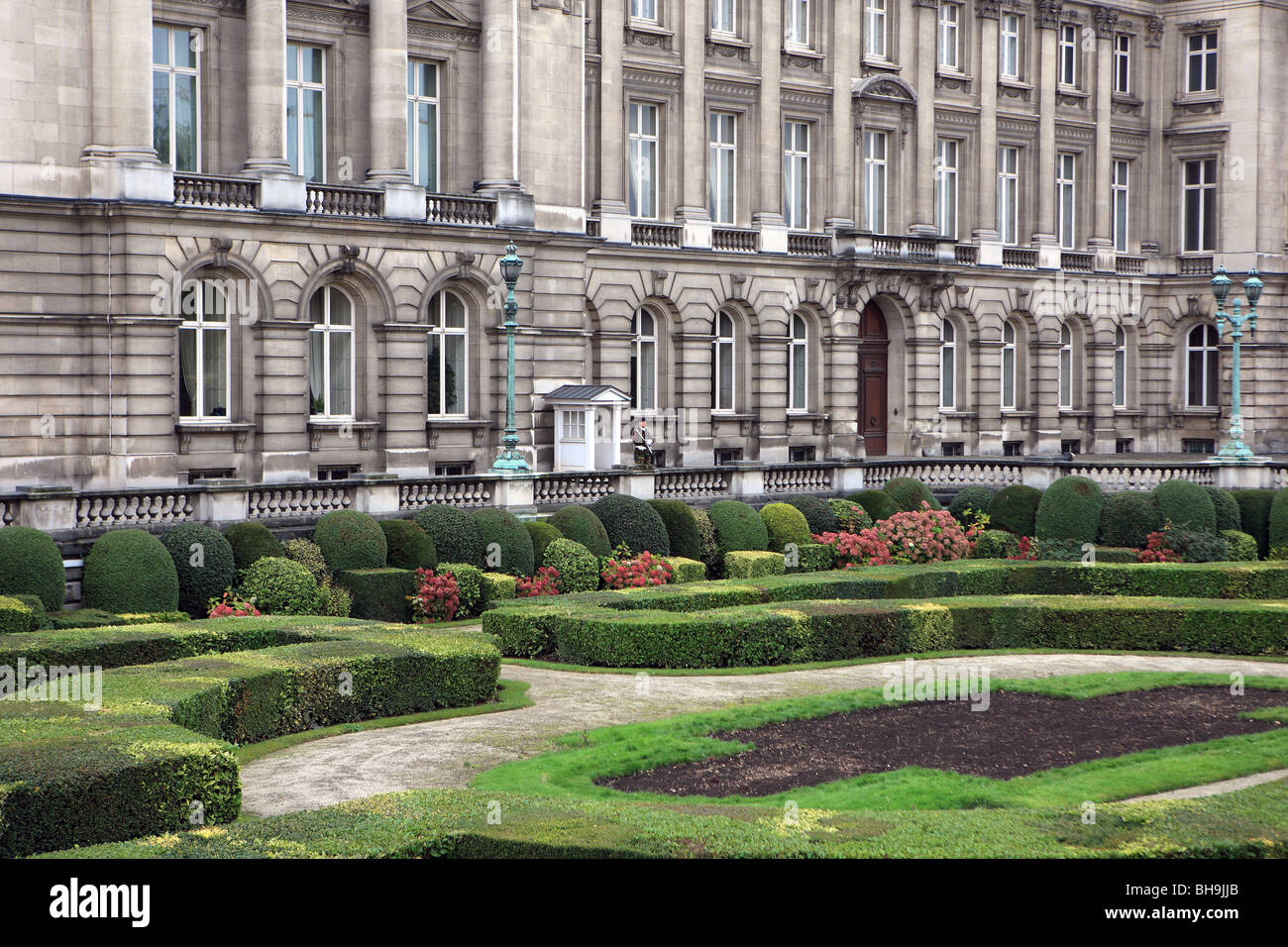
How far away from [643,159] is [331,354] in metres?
13.4

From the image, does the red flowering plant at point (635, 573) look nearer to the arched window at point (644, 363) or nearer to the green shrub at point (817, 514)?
the green shrub at point (817, 514)

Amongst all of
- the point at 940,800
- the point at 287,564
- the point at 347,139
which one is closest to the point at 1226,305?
the point at 347,139

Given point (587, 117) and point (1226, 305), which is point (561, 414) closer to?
point (587, 117)

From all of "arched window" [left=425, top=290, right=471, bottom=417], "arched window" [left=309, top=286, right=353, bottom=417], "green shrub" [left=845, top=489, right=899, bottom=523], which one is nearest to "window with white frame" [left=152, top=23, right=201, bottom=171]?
"arched window" [left=309, top=286, right=353, bottom=417]

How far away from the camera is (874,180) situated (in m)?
→ 57.2

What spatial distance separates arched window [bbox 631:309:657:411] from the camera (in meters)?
50.7

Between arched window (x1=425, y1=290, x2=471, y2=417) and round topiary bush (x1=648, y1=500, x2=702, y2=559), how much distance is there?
980 cm

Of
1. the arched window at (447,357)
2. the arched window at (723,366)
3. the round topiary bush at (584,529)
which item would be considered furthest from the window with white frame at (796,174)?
Answer: the round topiary bush at (584,529)

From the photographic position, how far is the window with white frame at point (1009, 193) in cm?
6188

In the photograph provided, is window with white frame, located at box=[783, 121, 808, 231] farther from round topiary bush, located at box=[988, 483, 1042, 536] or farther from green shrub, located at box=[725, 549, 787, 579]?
green shrub, located at box=[725, 549, 787, 579]

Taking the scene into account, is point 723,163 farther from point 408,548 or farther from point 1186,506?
point 408,548

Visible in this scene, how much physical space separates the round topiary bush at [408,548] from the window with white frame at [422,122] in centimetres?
1461
